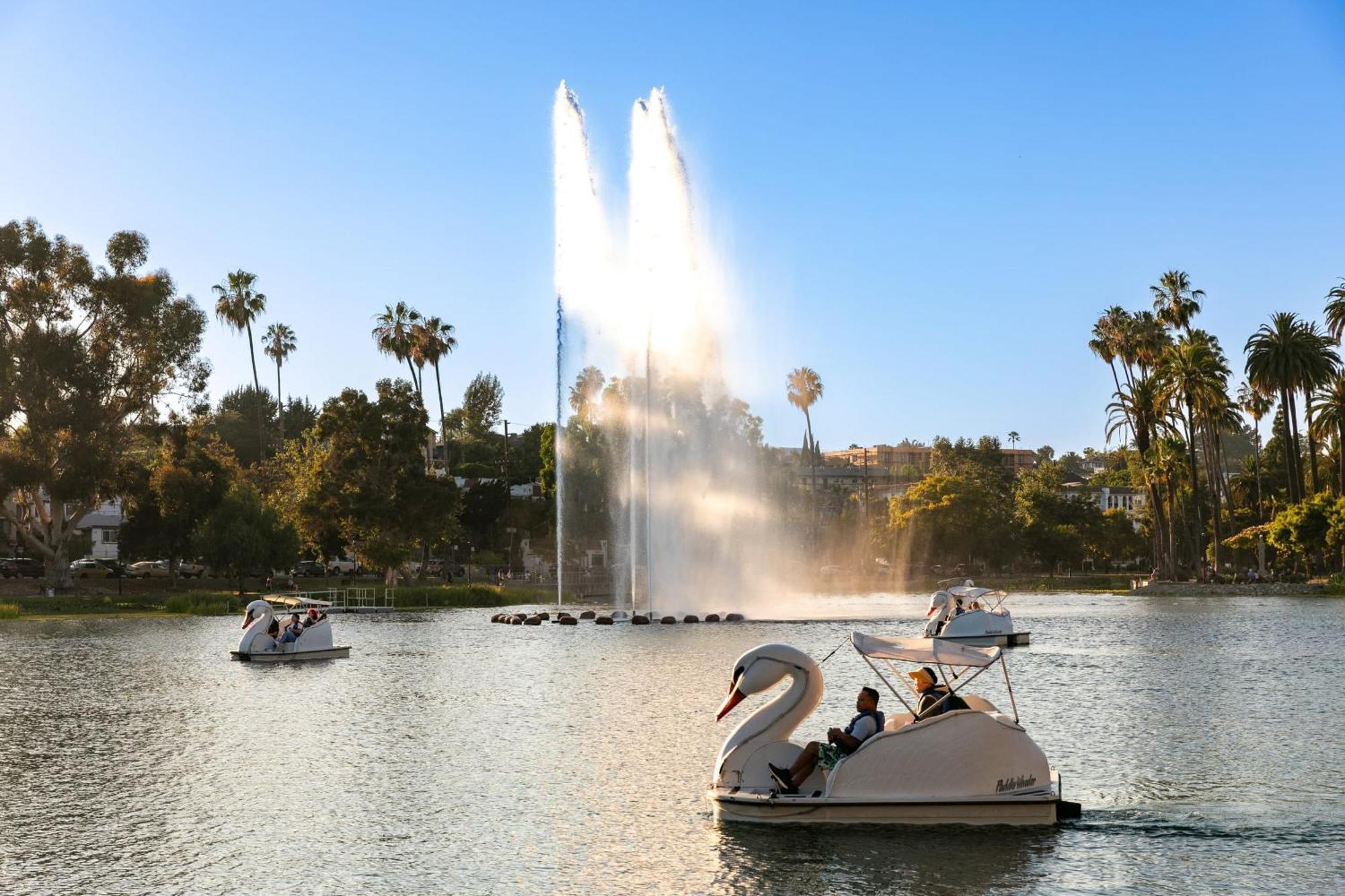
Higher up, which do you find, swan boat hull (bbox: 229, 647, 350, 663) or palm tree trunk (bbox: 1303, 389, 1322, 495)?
palm tree trunk (bbox: 1303, 389, 1322, 495)

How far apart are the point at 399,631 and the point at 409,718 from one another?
35385 millimetres

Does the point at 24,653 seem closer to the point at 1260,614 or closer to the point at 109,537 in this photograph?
the point at 1260,614

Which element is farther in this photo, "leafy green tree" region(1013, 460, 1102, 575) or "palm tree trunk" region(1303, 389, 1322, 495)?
"leafy green tree" region(1013, 460, 1102, 575)

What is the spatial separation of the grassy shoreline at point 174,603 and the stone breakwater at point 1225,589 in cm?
5508

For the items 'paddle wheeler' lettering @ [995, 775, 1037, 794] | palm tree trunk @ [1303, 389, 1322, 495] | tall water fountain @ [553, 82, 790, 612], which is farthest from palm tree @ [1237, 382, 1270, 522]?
'paddle wheeler' lettering @ [995, 775, 1037, 794]

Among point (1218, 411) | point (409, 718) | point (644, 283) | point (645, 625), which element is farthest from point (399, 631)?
point (1218, 411)

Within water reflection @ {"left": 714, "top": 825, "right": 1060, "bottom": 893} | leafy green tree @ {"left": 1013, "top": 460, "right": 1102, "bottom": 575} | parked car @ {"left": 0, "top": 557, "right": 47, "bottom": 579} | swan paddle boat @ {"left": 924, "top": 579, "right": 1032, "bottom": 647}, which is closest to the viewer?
water reflection @ {"left": 714, "top": 825, "right": 1060, "bottom": 893}

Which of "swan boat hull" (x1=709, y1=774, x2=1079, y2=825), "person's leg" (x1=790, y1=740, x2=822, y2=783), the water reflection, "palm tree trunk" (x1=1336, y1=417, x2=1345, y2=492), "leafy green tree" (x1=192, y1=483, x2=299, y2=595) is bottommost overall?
the water reflection

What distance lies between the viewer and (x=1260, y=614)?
7594 cm

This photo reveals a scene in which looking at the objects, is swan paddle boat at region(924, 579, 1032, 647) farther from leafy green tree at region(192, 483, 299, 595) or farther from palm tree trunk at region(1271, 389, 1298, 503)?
palm tree trunk at region(1271, 389, 1298, 503)

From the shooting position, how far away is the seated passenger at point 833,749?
19.3m

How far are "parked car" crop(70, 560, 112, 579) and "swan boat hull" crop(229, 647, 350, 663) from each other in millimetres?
63689

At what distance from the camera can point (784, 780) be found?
19.4 m

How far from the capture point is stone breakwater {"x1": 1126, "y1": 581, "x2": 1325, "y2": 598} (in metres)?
105
